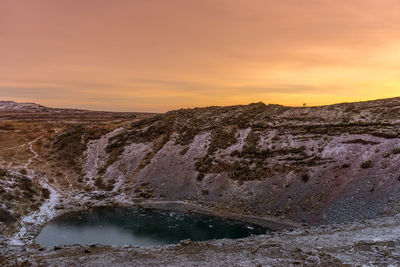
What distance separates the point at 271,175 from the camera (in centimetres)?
6344

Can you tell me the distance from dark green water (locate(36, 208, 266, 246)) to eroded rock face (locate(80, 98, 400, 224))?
675cm

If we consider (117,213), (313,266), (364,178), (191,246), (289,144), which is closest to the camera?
(313,266)

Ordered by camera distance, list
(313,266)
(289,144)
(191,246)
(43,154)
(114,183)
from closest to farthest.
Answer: (313,266) → (191,246) → (289,144) → (114,183) → (43,154)

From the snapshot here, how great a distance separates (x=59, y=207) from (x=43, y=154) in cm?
3021

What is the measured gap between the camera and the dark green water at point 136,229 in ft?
154

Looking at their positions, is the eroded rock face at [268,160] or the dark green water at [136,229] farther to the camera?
the eroded rock face at [268,160]

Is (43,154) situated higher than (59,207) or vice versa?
(43,154)

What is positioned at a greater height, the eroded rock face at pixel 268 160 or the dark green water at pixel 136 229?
the eroded rock face at pixel 268 160

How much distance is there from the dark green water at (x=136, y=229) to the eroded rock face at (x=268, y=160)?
6.75m

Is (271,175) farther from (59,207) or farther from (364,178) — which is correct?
(59,207)

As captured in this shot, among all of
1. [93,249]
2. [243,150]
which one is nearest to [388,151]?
[243,150]

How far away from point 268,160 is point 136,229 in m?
31.0

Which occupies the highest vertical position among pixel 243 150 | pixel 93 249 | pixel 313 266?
pixel 243 150

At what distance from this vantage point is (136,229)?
2067 inches
